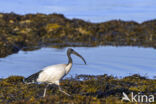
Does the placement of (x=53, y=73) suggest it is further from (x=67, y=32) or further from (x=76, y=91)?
(x=67, y=32)

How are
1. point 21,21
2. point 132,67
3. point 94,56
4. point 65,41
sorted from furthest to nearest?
point 21,21, point 65,41, point 94,56, point 132,67

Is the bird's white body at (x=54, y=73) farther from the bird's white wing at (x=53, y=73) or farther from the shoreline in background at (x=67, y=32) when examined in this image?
the shoreline in background at (x=67, y=32)

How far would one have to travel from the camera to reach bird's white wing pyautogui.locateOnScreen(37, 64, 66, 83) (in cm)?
808

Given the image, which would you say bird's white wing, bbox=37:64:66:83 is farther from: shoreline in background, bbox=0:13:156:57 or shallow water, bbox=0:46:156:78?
shoreline in background, bbox=0:13:156:57

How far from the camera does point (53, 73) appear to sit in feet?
26.7

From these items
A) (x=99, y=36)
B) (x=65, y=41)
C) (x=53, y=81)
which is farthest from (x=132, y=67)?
(x=99, y=36)

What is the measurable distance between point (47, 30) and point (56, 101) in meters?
29.0

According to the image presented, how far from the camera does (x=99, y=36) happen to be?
36188mm

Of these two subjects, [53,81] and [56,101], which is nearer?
[56,101]

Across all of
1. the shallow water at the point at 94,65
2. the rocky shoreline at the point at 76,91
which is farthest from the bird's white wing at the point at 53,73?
the shallow water at the point at 94,65

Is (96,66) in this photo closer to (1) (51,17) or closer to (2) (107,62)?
(2) (107,62)

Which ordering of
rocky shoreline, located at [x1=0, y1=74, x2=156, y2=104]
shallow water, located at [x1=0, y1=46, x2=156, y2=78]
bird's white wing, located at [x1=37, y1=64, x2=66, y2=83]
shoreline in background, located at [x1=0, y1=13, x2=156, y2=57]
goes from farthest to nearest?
shoreline in background, located at [x1=0, y1=13, x2=156, y2=57], shallow water, located at [x1=0, y1=46, x2=156, y2=78], bird's white wing, located at [x1=37, y1=64, x2=66, y2=83], rocky shoreline, located at [x1=0, y1=74, x2=156, y2=104]

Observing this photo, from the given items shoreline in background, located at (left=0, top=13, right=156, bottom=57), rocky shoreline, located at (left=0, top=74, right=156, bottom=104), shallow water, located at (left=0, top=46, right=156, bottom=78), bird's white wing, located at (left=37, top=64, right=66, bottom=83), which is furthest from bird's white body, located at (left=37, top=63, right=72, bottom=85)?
shoreline in background, located at (left=0, top=13, right=156, bottom=57)

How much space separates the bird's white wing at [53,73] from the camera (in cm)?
808
